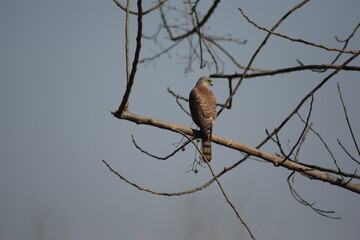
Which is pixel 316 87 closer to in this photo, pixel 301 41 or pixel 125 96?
pixel 301 41

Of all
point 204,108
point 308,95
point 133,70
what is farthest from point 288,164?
point 204,108

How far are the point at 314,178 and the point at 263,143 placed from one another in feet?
1.75

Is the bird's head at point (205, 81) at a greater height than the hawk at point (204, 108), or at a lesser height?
greater

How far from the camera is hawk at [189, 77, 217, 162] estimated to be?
195 inches

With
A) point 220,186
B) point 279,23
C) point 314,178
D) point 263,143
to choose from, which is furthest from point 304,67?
point 220,186

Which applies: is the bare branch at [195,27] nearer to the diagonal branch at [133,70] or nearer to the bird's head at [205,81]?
the bird's head at [205,81]

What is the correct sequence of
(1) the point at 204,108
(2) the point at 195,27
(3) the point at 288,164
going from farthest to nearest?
(1) the point at 204,108 → (2) the point at 195,27 → (3) the point at 288,164

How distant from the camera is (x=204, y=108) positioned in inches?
224

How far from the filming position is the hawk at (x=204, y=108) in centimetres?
496

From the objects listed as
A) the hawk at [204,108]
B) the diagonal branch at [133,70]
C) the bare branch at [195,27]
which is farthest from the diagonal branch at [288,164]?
the bare branch at [195,27]

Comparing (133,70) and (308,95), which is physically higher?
(308,95)

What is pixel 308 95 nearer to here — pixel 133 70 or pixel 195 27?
pixel 133 70

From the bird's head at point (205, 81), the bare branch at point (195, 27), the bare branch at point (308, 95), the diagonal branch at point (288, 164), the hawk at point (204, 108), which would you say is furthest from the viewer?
the bird's head at point (205, 81)

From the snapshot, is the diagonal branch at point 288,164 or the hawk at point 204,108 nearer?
the diagonal branch at point 288,164
